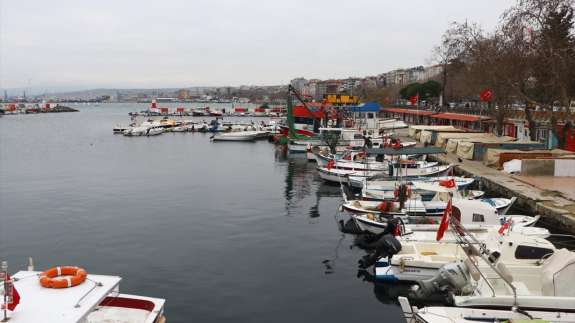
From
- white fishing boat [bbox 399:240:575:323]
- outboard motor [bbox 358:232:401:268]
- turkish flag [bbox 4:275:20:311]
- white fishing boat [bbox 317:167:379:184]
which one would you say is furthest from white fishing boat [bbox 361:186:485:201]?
turkish flag [bbox 4:275:20:311]

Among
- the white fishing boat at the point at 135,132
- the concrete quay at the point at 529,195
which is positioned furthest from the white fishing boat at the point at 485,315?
the white fishing boat at the point at 135,132

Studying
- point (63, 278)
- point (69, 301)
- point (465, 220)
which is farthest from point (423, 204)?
point (69, 301)

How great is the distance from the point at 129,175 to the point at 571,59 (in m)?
36.7

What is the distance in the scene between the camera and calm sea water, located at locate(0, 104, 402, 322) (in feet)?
51.2

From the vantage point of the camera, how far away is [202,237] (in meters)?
22.8

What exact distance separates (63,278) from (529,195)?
2304 cm

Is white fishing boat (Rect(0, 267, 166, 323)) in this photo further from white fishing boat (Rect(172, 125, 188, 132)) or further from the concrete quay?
white fishing boat (Rect(172, 125, 188, 132))

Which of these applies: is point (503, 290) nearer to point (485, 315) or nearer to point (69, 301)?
point (485, 315)

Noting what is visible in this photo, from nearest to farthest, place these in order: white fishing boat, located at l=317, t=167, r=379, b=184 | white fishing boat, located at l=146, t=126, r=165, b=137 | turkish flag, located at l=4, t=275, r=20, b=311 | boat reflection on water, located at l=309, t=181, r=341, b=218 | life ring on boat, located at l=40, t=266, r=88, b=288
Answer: turkish flag, located at l=4, t=275, r=20, b=311
life ring on boat, located at l=40, t=266, r=88, b=288
boat reflection on water, located at l=309, t=181, r=341, b=218
white fishing boat, located at l=317, t=167, r=379, b=184
white fishing boat, located at l=146, t=126, r=165, b=137

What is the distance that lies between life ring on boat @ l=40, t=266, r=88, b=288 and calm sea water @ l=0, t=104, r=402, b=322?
15.0 feet

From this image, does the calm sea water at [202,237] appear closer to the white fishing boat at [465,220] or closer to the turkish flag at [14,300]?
the white fishing boat at [465,220]

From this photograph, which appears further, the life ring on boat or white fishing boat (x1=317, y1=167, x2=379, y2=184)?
white fishing boat (x1=317, y1=167, x2=379, y2=184)

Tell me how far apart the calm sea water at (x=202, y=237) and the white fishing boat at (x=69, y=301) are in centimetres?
298

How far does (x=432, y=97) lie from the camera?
108312 millimetres
